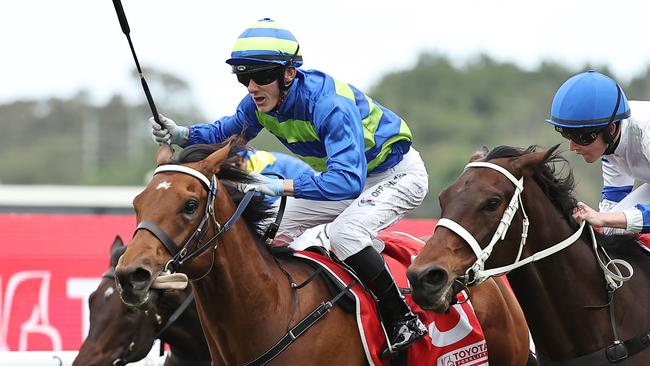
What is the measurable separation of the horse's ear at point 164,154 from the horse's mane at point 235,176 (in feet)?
0.29

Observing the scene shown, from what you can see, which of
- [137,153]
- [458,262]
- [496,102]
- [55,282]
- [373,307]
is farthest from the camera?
[496,102]

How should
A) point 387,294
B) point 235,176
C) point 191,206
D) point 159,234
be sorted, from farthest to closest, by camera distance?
1. point 387,294
2. point 235,176
3. point 191,206
4. point 159,234

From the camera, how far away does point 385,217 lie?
5.29 m

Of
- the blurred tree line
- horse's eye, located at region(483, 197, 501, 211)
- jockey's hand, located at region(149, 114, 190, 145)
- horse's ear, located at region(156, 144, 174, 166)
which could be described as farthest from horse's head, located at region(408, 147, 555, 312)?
the blurred tree line

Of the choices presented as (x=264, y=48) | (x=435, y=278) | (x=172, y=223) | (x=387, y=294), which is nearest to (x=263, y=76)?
(x=264, y=48)

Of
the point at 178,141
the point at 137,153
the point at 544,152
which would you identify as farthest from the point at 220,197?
the point at 137,153

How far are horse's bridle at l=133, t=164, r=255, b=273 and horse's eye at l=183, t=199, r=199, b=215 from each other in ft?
0.21

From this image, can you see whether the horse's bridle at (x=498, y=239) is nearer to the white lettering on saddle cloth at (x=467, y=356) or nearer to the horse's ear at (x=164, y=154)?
the white lettering on saddle cloth at (x=467, y=356)

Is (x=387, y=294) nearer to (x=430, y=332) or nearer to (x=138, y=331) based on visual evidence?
(x=430, y=332)

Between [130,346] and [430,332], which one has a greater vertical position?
[430,332]

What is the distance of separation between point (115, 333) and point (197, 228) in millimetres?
2014

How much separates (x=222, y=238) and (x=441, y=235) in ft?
3.36

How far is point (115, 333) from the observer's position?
6176mm

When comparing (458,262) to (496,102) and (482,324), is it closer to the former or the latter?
(482,324)
